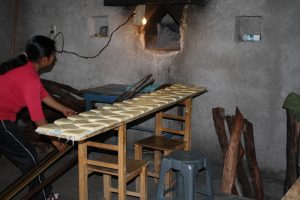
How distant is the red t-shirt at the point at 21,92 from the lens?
3.70 metres

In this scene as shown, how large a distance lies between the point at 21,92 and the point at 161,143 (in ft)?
6.33

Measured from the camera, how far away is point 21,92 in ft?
13.1

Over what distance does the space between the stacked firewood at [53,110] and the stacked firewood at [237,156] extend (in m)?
2.54

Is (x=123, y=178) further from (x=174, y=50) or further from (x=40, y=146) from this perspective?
(x=40, y=146)

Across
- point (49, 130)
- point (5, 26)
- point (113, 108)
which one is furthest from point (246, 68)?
point (5, 26)

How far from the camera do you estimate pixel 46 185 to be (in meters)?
4.07

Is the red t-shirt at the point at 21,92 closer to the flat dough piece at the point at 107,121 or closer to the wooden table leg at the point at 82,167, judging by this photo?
the wooden table leg at the point at 82,167

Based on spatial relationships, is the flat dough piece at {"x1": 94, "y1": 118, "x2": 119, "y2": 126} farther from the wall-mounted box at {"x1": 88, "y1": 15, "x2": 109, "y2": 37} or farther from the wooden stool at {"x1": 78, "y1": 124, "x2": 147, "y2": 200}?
the wall-mounted box at {"x1": 88, "y1": 15, "x2": 109, "y2": 37}

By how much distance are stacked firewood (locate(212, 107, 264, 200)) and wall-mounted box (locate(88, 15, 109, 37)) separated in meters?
2.69

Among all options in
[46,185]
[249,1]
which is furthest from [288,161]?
[46,185]

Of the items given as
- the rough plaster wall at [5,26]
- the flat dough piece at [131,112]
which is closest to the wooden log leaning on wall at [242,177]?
the flat dough piece at [131,112]

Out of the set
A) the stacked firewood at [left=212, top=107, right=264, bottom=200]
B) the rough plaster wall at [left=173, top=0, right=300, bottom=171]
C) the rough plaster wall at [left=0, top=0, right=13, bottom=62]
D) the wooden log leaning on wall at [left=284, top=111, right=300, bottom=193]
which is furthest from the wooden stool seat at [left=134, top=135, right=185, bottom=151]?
the rough plaster wall at [left=0, top=0, right=13, bottom=62]

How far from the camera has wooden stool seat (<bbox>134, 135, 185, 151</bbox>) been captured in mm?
4685

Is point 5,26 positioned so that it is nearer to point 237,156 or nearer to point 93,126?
point 93,126
